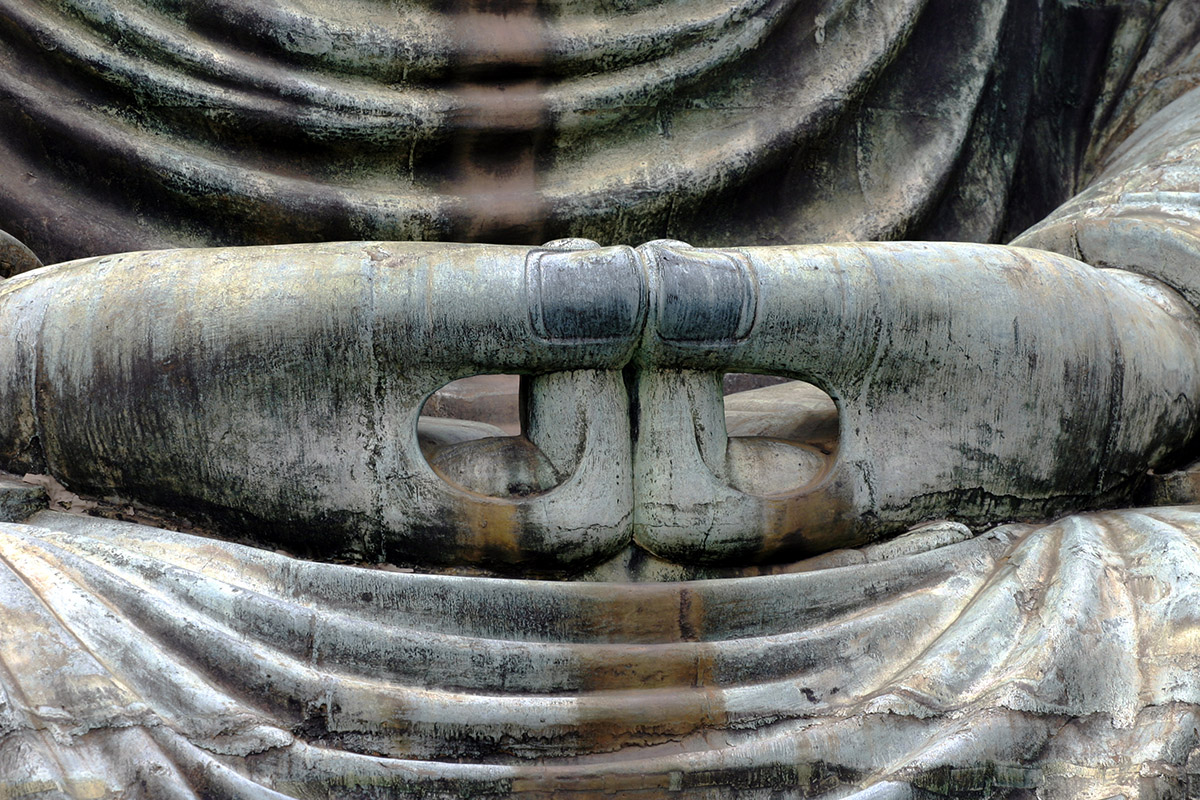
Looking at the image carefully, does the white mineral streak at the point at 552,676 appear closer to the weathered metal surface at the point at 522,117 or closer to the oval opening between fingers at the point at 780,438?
the oval opening between fingers at the point at 780,438

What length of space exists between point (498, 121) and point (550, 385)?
2.98 feet

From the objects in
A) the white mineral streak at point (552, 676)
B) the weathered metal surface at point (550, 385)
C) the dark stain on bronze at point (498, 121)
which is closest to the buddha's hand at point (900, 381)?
the weathered metal surface at point (550, 385)

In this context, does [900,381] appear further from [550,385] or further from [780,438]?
[550,385]

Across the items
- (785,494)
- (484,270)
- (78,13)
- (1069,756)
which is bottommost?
(1069,756)

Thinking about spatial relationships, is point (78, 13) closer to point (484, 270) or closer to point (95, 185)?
point (95, 185)

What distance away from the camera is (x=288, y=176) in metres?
2.71

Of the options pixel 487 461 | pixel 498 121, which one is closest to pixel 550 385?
pixel 487 461

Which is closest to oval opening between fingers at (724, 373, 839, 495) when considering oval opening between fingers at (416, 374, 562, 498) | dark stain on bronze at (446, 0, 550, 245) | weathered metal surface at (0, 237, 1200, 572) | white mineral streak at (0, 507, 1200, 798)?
weathered metal surface at (0, 237, 1200, 572)

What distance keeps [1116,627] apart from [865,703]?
41 cm

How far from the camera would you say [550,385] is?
2.04m

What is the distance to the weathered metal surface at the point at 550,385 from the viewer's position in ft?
6.46

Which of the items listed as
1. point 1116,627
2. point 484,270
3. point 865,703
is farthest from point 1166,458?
point 484,270

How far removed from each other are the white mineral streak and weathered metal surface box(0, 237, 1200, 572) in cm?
10

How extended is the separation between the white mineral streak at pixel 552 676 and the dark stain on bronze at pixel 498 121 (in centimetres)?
102
